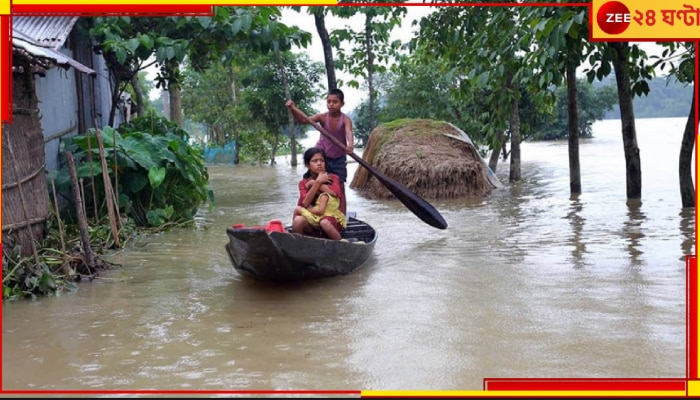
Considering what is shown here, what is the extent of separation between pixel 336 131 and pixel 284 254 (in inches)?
82.7

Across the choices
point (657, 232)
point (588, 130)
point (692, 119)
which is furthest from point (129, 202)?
point (588, 130)

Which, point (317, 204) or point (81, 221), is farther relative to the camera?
point (317, 204)

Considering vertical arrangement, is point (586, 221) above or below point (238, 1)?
below

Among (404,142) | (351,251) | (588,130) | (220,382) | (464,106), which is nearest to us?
(220,382)

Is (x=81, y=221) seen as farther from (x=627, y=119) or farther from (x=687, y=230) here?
(x=627, y=119)

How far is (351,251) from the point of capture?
19.6ft

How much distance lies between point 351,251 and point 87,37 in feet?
17.7

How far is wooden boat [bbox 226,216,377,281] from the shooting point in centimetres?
511

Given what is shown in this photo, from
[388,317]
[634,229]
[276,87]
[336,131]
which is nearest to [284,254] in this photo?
[388,317]

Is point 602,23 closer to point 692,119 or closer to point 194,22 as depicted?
point 692,119

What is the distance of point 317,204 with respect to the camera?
5980 millimetres

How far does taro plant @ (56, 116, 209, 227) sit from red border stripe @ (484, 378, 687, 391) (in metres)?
5.05

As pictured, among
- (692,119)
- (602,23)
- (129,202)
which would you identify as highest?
(602,23)

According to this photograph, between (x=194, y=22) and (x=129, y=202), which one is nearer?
(x=129, y=202)
